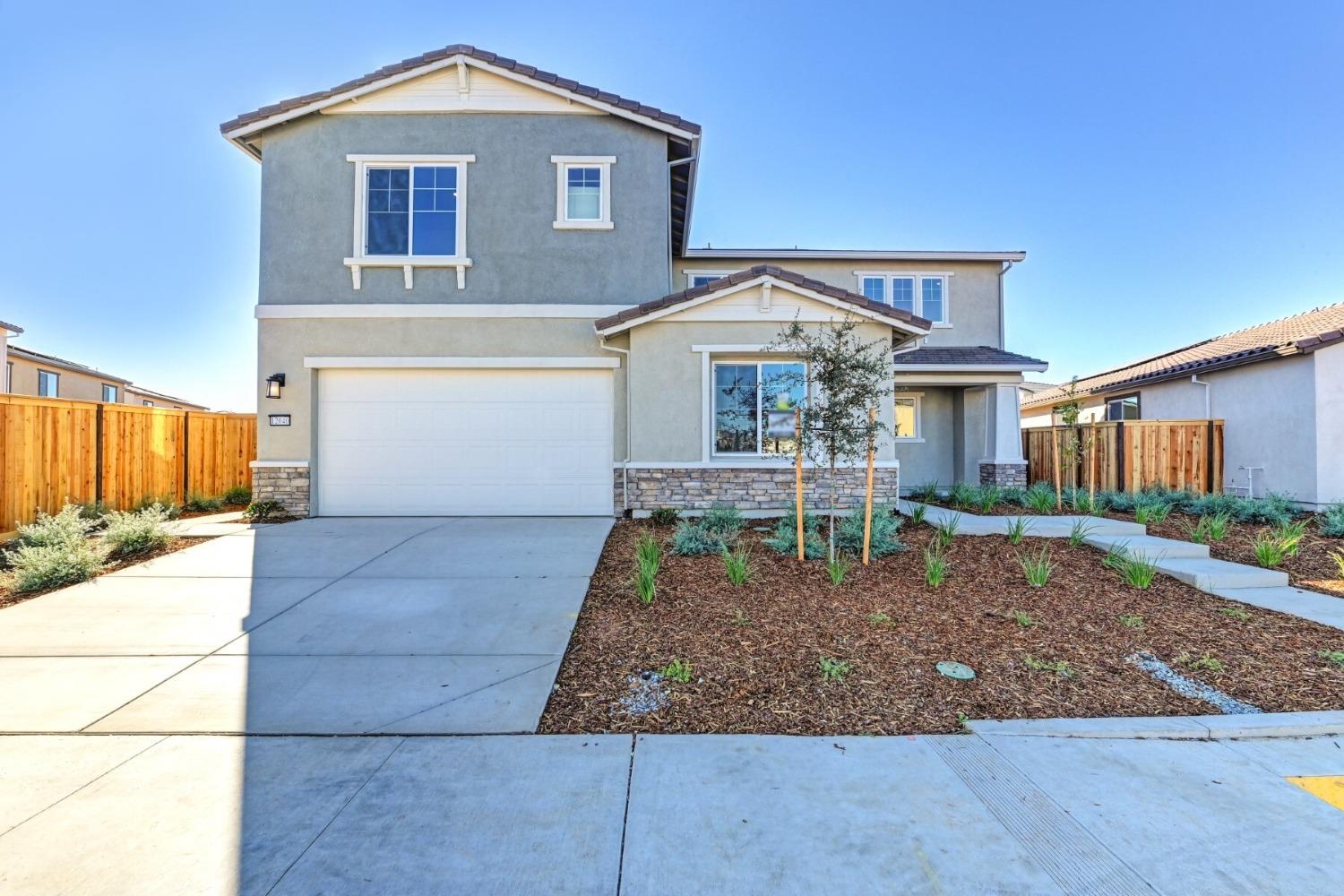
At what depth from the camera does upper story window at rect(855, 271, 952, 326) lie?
51.6 feet

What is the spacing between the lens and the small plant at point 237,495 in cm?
1260

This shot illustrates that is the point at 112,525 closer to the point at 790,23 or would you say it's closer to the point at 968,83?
the point at 790,23

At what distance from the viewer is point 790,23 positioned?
1131 cm

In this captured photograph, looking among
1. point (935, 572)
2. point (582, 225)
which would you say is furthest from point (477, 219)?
point (935, 572)

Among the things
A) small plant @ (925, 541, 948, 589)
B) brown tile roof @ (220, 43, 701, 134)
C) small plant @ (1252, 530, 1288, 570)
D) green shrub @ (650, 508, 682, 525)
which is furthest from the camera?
brown tile roof @ (220, 43, 701, 134)

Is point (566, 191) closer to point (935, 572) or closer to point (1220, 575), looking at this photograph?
point (935, 572)

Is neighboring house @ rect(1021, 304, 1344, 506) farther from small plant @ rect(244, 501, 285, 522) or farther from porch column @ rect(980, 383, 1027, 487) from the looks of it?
small plant @ rect(244, 501, 285, 522)

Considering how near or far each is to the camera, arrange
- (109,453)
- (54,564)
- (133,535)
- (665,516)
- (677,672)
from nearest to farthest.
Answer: (677,672), (54,564), (133,535), (665,516), (109,453)

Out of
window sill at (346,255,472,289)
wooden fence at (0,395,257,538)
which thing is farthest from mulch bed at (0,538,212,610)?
window sill at (346,255,472,289)

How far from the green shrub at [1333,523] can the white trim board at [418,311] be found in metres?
10.9

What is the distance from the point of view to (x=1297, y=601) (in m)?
5.81

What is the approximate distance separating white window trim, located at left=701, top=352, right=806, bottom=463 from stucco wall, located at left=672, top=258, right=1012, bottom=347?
675cm

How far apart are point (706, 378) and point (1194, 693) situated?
23.0 feet

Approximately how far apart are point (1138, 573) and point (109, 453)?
48.0 ft
